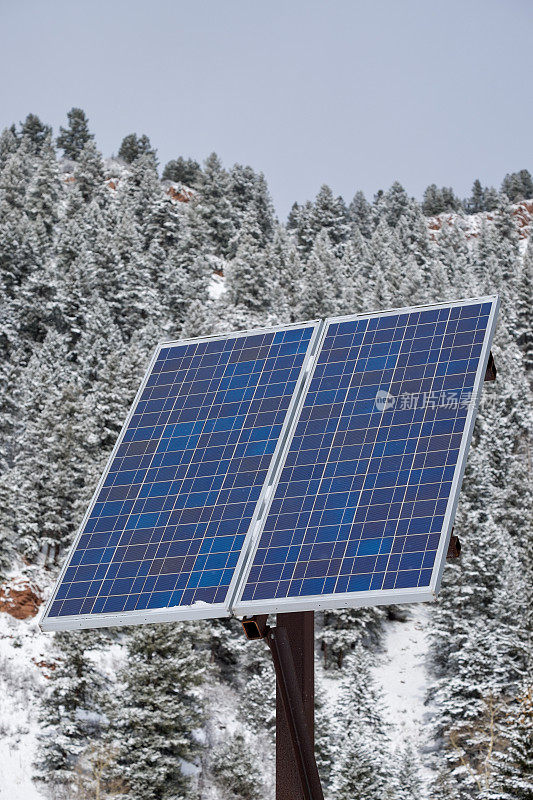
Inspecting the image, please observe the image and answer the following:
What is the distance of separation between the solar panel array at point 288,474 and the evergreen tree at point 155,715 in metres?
23.6

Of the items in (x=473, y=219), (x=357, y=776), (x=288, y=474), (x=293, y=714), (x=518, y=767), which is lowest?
(x=293, y=714)

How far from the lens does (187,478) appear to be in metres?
18.9

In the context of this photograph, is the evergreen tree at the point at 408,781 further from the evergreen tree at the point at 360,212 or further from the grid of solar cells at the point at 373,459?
the evergreen tree at the point at 360,212

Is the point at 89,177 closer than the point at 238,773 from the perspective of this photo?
No

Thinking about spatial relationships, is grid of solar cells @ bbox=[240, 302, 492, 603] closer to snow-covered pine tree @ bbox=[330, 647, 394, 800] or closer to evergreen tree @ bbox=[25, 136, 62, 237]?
snow-covered pine tree @ bbox=[330, 647, 394, 800]

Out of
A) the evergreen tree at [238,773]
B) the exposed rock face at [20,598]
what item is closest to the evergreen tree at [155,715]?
the evergreen tree at [238,773]

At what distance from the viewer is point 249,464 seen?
18.5 meters

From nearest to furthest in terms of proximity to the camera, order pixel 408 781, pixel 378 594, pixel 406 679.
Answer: pixel 378 594 < pixel 408 781 < pixel 406 679

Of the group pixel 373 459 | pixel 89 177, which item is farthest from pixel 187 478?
pixel 89 177

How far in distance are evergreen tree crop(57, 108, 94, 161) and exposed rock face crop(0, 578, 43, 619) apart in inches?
4579

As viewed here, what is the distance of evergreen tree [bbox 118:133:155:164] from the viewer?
511ft

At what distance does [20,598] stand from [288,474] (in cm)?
3692

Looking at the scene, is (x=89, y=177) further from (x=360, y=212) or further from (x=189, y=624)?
(x=189, y=624)

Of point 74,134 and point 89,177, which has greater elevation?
point 74,134
